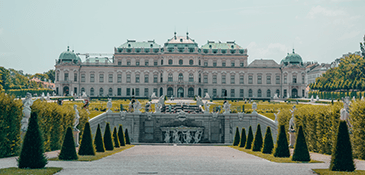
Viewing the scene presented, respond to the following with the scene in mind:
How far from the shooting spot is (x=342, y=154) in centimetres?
1343

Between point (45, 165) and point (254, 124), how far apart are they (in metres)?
27.7

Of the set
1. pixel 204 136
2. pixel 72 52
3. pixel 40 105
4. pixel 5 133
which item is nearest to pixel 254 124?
pixel 204 136

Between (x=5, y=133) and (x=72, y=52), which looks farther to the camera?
(x=72, y=52)

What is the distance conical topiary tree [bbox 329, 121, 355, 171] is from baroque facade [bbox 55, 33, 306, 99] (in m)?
67.6

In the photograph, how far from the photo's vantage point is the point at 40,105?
20.8 meters

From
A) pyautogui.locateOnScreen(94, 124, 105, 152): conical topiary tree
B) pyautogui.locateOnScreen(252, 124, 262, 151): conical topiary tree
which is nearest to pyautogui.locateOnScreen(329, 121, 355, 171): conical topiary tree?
pyautogui.locateOnScreen(252, 124, 262, 151): conical topiary tree

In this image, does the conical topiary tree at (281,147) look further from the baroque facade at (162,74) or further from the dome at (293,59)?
the dome at (293,59)

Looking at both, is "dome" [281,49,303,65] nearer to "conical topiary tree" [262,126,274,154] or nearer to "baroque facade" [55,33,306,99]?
"baroque facade" [55,33,306,99]

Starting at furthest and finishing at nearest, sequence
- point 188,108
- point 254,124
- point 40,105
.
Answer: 1. point 188,108
2. point 254,124
3. point 40,105

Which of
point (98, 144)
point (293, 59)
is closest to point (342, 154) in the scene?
point (98, 144)

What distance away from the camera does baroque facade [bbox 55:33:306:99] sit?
82188 mm

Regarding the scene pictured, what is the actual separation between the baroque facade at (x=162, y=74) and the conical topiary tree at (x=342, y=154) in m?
67.6

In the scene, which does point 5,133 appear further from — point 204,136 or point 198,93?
point 198,93

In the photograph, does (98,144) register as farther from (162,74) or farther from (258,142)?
(162,74)
